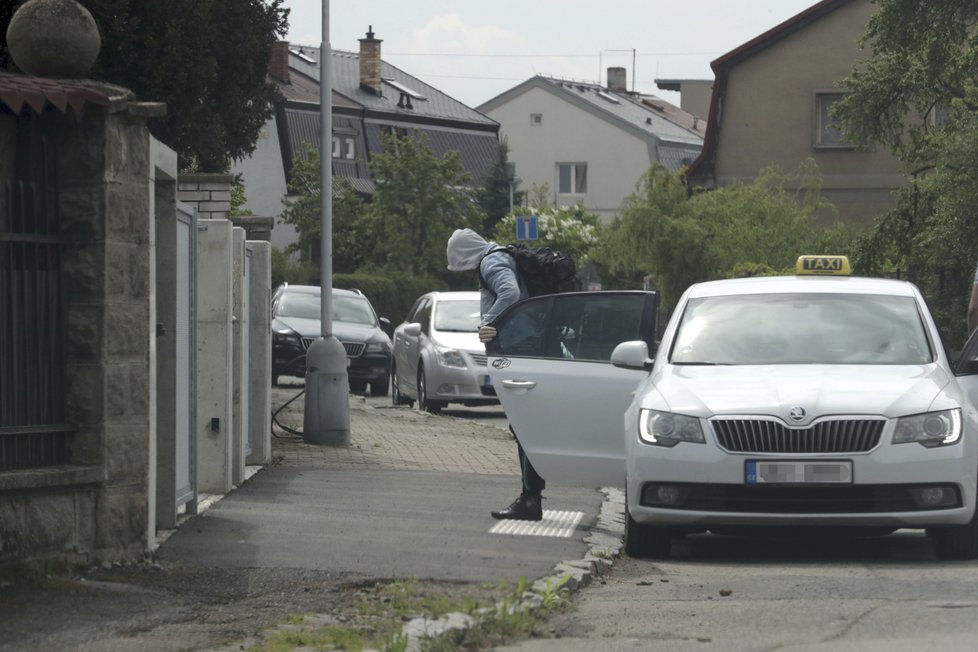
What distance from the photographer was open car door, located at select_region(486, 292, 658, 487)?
1051 centimetres

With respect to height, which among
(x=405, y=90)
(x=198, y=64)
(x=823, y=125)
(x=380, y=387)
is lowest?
(x=380, y=387)

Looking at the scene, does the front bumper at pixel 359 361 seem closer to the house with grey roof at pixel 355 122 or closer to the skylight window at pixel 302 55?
the house with grey roof at pixel 355 122

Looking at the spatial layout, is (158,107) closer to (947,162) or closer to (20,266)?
(20,266)

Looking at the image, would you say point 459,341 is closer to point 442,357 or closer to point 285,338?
point 442,357

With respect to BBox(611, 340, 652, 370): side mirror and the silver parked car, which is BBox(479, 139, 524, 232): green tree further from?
BBox(611, 340, 652, 370): side mirror

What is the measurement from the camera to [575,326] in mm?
10891

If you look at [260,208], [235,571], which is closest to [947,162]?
[235,571]

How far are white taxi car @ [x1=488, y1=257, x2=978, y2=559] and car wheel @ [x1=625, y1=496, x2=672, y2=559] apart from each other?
10 mm

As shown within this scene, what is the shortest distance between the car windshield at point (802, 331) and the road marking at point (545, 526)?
120 centimetres

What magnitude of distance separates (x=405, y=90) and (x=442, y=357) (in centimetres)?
5998

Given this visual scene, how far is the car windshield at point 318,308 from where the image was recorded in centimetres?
2798

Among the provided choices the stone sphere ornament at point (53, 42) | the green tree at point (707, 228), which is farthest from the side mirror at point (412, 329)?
the stone sphere ornament at point (53, 42)

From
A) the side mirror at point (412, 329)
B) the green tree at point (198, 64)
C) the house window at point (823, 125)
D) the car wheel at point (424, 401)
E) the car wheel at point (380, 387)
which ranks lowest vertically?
the car wheel at point (380, 387)

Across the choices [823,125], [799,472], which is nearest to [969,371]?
[799,472]
